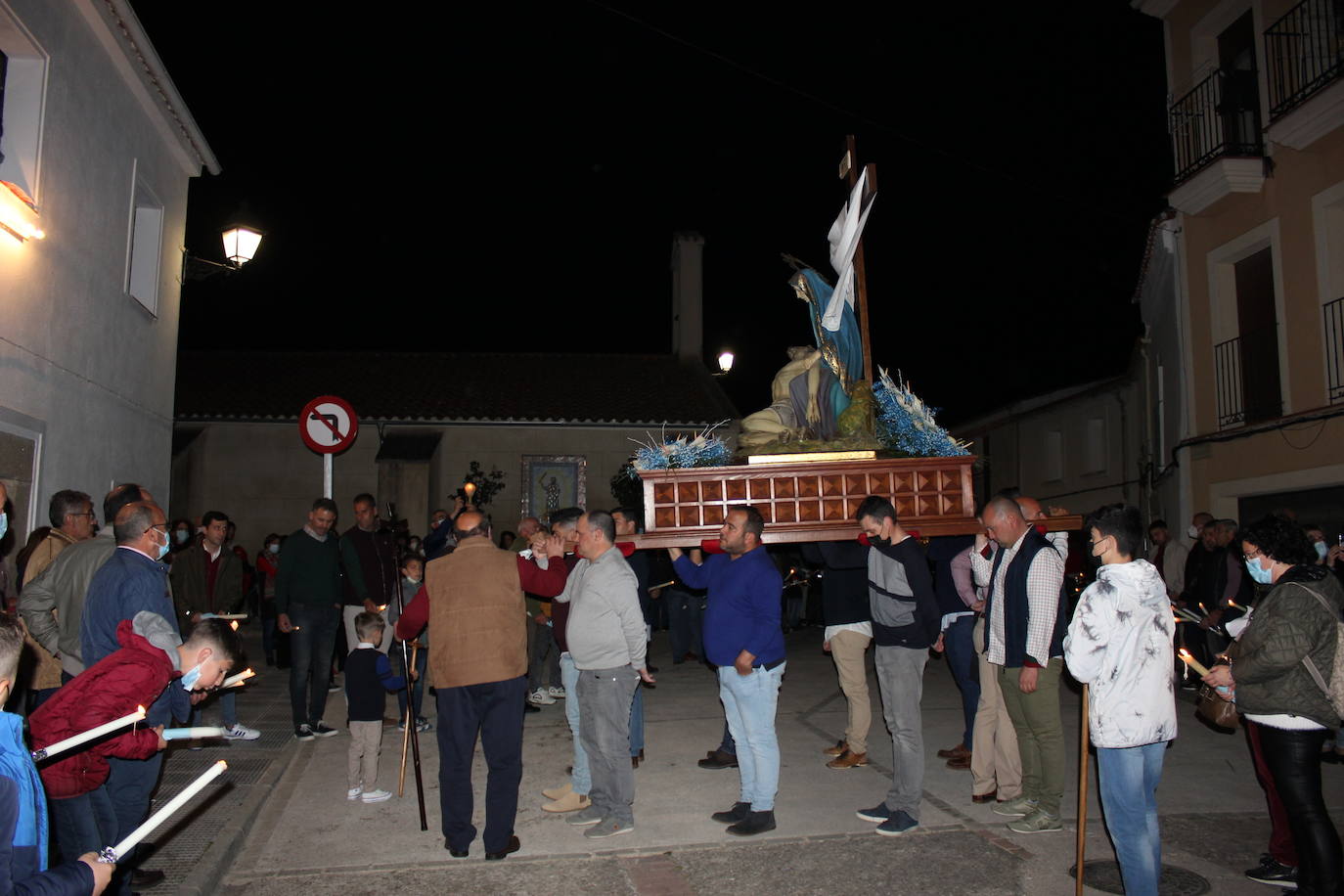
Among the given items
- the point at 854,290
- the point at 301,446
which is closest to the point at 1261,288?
the point at 854,290

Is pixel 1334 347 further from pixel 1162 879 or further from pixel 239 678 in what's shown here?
pixel 239 678

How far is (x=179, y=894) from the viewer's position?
4422 millimetres

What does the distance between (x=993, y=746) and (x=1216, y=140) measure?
10.6 metres

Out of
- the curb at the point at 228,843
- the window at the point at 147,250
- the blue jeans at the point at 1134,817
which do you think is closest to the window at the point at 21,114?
the window at the point at 147,250

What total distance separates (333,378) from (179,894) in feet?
73.2

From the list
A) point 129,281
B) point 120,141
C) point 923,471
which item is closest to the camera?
point 923,471

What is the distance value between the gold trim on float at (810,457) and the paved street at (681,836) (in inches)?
87.8

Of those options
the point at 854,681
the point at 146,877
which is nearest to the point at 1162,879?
the point at 854,681

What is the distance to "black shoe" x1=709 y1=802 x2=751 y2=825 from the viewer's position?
555 centimetres

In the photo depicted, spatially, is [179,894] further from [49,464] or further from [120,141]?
[120,141]

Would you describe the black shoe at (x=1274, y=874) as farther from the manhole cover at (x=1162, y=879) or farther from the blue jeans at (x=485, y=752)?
the blue jeans at (x=485, y=752)

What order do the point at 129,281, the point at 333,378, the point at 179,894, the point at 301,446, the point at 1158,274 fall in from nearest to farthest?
the point at 179,894, the point at 129,281, the point at 1158,274, the point at 301,446, the point at 333,378

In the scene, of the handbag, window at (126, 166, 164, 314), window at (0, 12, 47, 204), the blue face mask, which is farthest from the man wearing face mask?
window at (126, 166, 164, 314)

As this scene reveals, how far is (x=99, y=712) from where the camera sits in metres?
3.42
